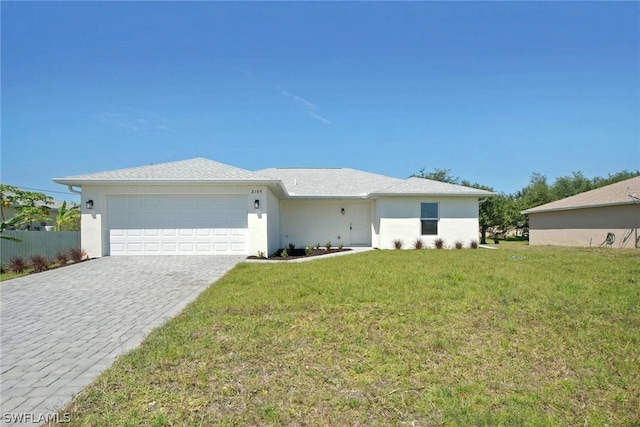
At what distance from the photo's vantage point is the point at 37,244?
12.2m

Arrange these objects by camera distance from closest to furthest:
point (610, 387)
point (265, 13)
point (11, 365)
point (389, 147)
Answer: point (610, 387), point (11, 365), point (265, 13), point (389, 147)

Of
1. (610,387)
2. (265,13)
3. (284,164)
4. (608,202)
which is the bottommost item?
(610,387)

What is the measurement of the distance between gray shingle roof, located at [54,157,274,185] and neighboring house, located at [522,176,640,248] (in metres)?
19.5

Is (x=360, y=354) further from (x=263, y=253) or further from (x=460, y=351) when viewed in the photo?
(x=263, y=253)

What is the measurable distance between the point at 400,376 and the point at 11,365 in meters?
4.27

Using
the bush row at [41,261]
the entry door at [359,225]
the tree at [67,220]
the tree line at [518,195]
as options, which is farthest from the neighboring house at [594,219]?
the tree at [67,220]

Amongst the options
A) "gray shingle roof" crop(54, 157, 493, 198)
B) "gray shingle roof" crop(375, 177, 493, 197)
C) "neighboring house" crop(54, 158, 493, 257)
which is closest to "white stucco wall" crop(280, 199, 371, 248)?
"gray shingle roof" crop(54, 157, 493, 198)

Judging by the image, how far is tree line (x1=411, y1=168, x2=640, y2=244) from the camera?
27984 millimetres

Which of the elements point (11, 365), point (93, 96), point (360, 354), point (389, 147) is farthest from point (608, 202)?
point (93, 96)

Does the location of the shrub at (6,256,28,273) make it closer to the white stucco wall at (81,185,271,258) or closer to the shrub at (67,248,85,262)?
the shrub at (67,248,85,262)

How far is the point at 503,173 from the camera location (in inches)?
1534

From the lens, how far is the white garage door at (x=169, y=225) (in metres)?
12.6

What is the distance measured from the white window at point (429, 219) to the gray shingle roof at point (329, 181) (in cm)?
252

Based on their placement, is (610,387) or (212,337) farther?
(212,337)
